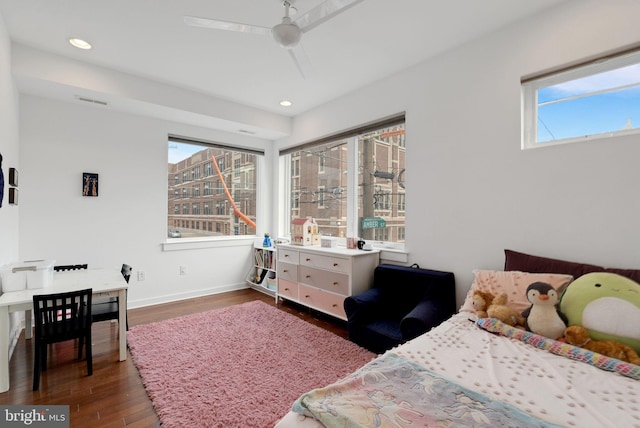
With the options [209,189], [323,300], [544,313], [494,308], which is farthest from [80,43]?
[544,313]

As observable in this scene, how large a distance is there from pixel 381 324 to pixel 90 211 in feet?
11.3

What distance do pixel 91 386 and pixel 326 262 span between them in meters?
2.16

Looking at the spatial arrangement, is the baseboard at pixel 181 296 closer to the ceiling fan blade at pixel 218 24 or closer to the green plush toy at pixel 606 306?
the ceiling fan blade at pixel 218 24

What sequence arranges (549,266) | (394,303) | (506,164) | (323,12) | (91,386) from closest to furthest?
(323,12)
(549,266)
(91,386)
(506,164)
(394,303)

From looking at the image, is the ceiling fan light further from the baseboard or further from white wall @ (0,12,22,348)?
the baseboard

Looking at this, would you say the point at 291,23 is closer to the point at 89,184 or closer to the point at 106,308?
the point at 106,308

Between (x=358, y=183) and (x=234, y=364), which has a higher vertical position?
(x=358, y=183)

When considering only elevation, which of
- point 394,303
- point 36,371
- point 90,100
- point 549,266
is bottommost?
point 36,371

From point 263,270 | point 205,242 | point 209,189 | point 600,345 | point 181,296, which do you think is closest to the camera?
point 600,345

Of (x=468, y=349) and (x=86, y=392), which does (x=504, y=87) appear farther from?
(x=86, y=392)

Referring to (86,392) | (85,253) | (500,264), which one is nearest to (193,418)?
(86,392)

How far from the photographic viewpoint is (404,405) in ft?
3.39

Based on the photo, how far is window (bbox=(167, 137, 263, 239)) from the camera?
4.18m

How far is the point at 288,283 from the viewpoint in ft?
12.5
